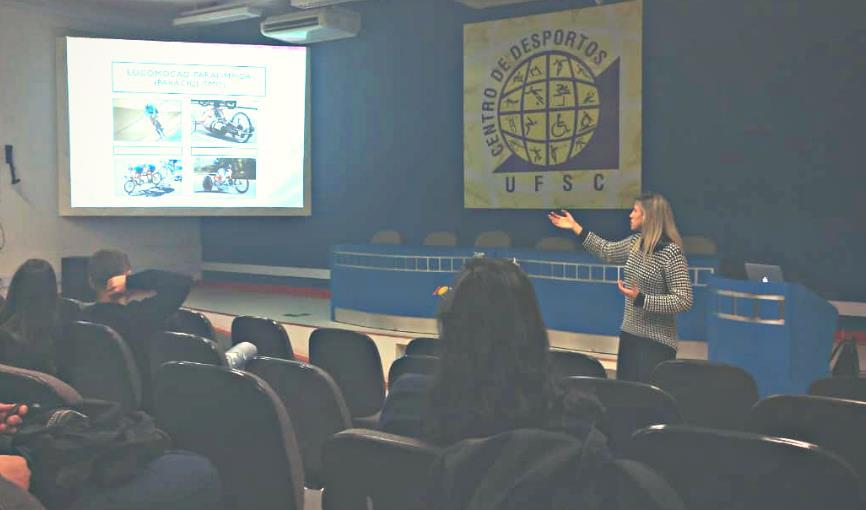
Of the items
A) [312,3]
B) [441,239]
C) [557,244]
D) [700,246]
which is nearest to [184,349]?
[700,246]

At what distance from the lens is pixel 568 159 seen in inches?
375

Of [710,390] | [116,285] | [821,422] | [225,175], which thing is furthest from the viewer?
[225,175]

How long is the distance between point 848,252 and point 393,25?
5.93 meters

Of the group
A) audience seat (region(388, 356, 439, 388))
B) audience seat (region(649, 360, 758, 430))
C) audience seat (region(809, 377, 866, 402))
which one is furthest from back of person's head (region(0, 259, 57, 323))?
audience seat (region(809, 377, 866, 402))

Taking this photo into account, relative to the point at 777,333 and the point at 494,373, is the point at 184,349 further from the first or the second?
the point at 777,333

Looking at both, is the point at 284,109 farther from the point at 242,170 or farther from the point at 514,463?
Result: the point at 514,463

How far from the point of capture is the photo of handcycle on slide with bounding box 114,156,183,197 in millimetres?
9797

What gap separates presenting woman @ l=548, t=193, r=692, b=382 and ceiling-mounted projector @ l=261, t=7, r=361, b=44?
6.93 meters

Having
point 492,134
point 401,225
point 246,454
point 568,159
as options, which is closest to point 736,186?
point 568,159

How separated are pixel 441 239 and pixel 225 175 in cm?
259

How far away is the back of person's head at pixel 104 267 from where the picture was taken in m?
3.73

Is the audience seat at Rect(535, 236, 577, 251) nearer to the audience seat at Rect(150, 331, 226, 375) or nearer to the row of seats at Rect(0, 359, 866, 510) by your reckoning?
the audience seat at Rect(150, 331, 226, 375)

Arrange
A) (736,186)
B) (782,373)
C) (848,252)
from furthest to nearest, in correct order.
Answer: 1. (736,186)
2. (848,252)
3. (782,373)

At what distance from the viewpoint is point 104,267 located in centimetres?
373
